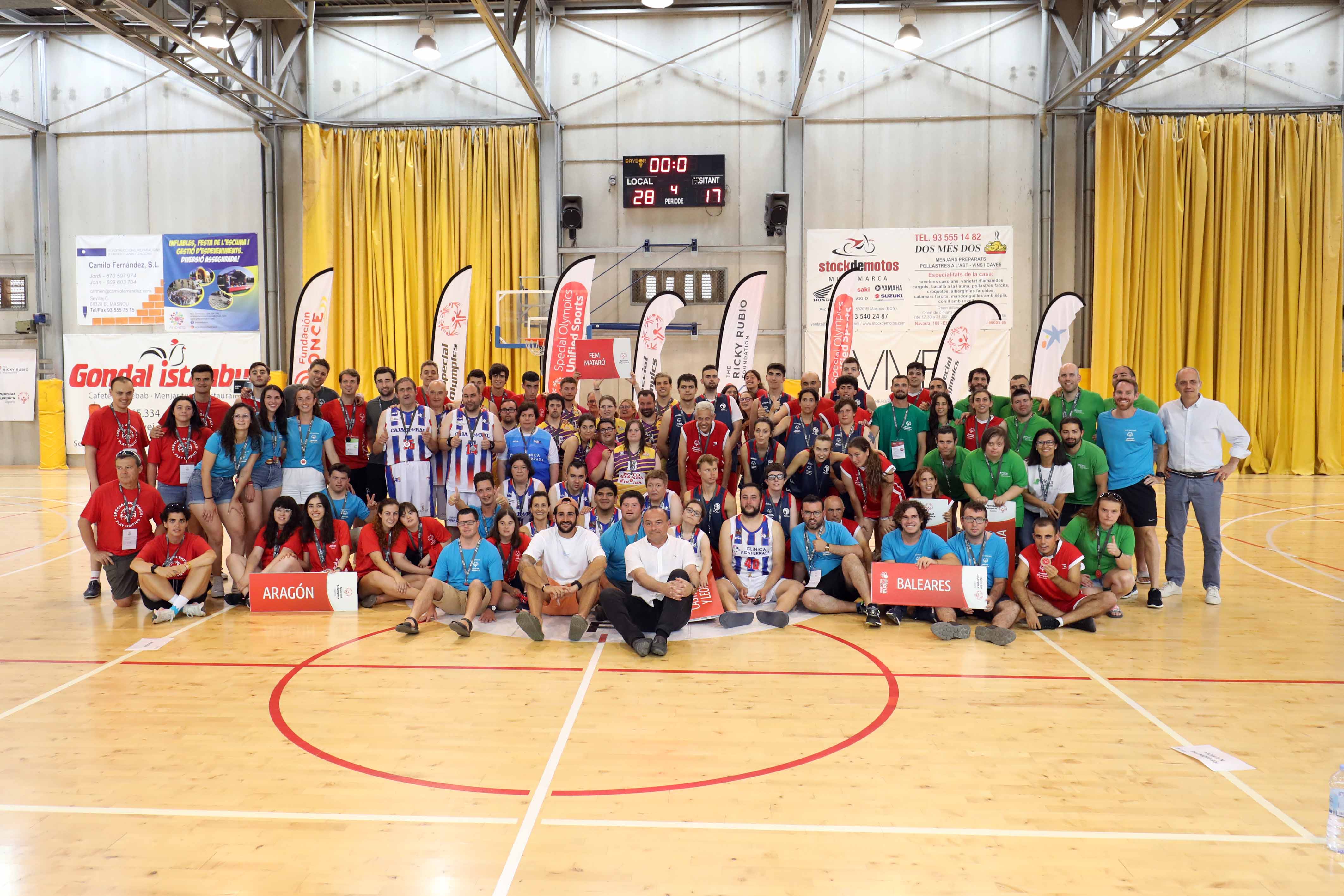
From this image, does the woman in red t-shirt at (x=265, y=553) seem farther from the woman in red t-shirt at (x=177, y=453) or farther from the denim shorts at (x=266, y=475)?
the woman in red t-shirt at (x=177, y=453)

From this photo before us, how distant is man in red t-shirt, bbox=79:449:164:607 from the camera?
21.8 ft

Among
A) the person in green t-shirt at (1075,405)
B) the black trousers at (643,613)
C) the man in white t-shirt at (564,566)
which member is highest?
the person in green t-shirt at (1075,405)

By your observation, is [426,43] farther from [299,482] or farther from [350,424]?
[299,482]

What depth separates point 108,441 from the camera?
6977 mm

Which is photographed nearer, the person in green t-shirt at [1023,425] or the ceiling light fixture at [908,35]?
the person in green t-shirt at [1023,425]

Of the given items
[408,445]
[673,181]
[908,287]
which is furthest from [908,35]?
[408,445]

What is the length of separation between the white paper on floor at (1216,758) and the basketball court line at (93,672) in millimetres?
6120

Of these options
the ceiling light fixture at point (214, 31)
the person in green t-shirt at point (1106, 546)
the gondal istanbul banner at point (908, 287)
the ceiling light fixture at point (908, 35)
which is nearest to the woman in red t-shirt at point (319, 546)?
the person in green t-shirt at point (1106, 546)

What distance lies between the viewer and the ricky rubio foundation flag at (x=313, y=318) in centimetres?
1074

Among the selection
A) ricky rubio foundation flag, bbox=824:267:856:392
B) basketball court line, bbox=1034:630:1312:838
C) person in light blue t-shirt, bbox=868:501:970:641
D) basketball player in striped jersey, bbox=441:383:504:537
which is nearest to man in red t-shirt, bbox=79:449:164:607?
basketball player in striped jersey, bbox=441:383:504:537

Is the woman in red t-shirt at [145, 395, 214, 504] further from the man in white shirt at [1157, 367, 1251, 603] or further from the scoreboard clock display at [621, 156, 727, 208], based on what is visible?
the scoreboard clock display at [621, 156, 727, 208]

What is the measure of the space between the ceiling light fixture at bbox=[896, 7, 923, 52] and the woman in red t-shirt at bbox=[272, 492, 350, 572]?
10.8 meters

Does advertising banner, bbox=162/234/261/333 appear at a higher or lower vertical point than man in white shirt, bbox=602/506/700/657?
higher

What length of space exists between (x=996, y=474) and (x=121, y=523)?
6.96 m
